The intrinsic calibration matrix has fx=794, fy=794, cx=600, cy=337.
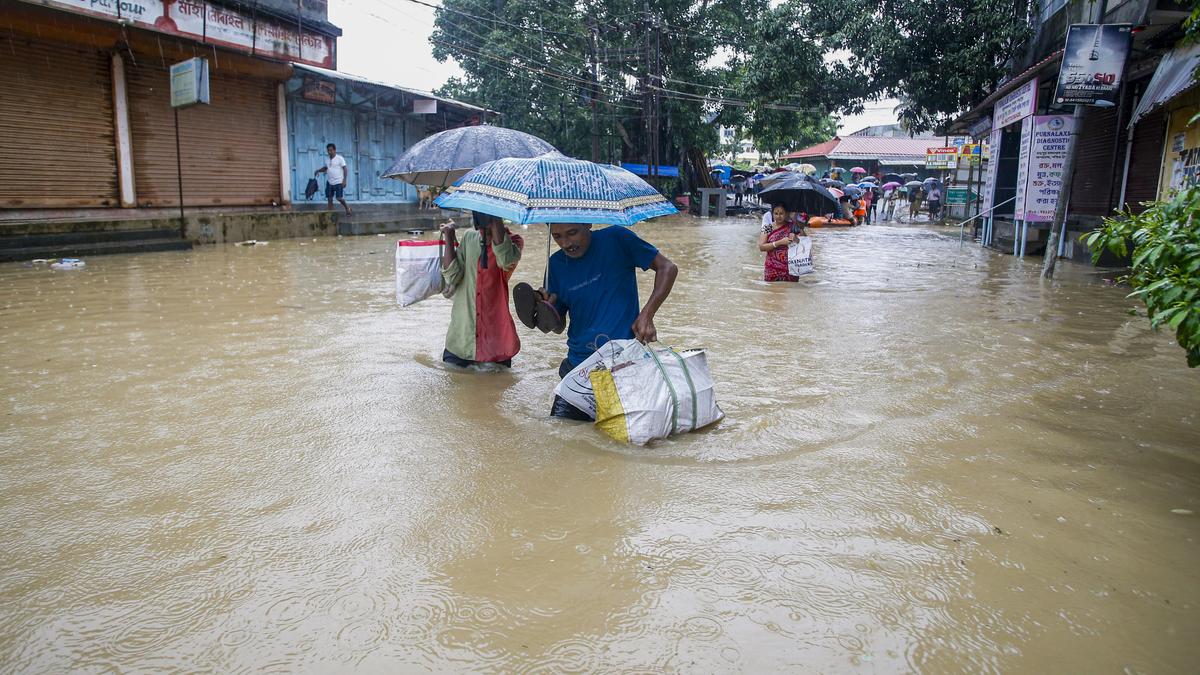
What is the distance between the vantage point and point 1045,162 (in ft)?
41.0

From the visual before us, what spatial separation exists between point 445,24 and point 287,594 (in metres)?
32.7

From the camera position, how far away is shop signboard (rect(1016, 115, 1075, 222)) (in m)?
12.4

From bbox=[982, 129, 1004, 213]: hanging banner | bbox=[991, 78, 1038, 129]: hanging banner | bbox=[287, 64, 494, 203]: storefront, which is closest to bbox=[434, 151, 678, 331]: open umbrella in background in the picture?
bbox=[991, 78, 1038, 129]: hanging banner

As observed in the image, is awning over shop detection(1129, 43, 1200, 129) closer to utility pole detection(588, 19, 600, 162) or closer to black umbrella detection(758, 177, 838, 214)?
black umbrella detection(758, 177, 838, 214)

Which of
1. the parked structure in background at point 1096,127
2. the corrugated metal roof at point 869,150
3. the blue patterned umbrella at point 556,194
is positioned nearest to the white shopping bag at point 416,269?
the blue patterned umbrella at point 556,194

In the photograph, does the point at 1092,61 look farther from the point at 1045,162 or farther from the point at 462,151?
the point at 462,151

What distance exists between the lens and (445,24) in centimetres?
3192

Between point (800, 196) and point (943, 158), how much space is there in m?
27.4

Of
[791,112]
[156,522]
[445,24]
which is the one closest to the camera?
[156,522]

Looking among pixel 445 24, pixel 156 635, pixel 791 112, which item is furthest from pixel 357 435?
pixel 445 24

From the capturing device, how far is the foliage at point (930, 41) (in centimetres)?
1723

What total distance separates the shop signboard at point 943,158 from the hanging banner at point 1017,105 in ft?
52.0

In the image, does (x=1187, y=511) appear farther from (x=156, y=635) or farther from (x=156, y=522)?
(x=156, y=522)

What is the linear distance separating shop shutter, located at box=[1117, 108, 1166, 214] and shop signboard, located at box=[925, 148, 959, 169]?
1925 cm
